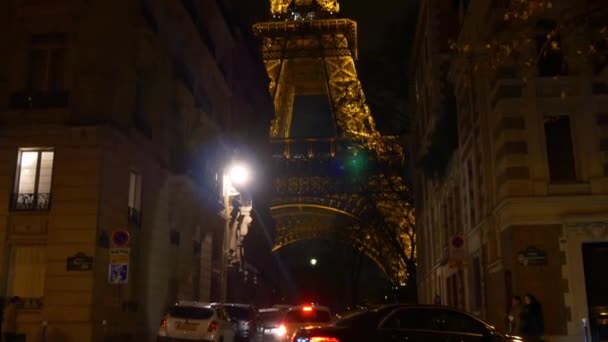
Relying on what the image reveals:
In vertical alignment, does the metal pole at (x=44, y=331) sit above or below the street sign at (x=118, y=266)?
below

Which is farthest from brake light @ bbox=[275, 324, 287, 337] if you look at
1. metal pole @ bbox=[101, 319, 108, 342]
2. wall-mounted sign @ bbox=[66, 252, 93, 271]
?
wall-mounted sign @ bbox=[66, 252, 93, 271]

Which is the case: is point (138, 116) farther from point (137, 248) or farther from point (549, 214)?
point (549, 214)

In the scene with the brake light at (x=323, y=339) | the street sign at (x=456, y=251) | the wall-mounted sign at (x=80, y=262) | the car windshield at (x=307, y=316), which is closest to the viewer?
the brake light at (x=323, y=339)

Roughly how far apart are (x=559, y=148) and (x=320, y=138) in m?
38.5

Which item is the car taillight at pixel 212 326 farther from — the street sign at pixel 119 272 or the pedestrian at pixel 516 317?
the pedestrian at pixel 516 317

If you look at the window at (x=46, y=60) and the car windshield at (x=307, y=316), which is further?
the window at (x=46, y=60)

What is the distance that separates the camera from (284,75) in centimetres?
6781

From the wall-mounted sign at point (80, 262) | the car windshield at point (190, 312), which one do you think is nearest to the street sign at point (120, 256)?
the car windshield at point (190, 312)

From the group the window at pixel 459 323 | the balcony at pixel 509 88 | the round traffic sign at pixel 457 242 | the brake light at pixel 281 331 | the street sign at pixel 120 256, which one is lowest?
the brake light at pixel 281 331

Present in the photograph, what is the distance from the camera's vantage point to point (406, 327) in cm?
1209

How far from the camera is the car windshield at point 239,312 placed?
24750mm

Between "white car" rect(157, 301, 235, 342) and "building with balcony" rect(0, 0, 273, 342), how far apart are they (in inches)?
65.6

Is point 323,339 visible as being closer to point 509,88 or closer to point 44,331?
point 509,88

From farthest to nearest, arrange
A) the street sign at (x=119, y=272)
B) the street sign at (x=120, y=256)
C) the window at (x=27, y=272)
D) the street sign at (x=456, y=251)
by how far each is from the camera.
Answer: the window at (x=27, y=272) → the street sign at (x=456, y=251) → the street sign at (x=120, y=256) → the street sign at (x=119, y=272)
